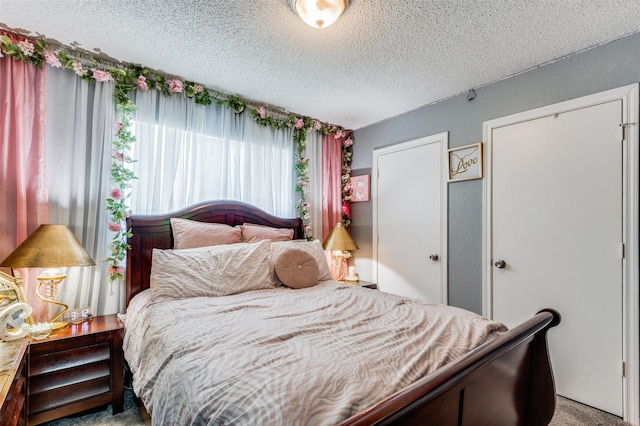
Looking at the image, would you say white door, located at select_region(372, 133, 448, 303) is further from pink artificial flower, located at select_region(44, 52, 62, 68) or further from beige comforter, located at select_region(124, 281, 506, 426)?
pink artificial flower, located at select_region(44, 52, 62, 68)

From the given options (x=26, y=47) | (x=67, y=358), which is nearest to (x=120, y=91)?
(x=26, y=47)

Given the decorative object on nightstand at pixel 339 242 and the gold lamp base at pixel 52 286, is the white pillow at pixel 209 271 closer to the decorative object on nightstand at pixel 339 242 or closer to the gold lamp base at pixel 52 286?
the gold lamp base at pixel 52 286

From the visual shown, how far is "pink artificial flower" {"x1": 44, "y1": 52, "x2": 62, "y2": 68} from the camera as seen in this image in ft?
6.88

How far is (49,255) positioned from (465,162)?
324cm

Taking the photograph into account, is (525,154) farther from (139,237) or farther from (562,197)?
(139,237)

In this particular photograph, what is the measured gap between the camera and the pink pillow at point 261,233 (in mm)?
2738

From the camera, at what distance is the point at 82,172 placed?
224 cm

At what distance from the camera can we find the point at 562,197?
2.27m

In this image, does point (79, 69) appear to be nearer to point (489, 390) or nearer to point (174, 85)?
point (174, 85)

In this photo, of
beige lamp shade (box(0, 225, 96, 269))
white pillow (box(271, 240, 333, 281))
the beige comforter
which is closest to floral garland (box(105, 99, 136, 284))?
beige lamp shade (box(0, 225, 96, 269))

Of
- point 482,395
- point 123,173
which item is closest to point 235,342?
point 482,395

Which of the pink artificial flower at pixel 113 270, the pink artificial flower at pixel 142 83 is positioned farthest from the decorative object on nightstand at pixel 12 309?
the pink artificial flower at pixel 142 83

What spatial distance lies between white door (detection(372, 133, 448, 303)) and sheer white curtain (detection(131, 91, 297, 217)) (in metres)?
1.09

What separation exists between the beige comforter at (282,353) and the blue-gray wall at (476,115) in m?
1.14
